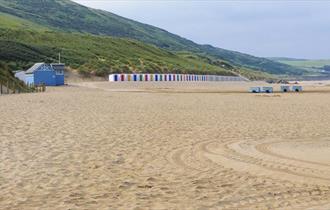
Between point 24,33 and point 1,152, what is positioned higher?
point 24,33

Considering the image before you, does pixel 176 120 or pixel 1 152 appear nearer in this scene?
pixel 1 152

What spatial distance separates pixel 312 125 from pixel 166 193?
1109 centimetres

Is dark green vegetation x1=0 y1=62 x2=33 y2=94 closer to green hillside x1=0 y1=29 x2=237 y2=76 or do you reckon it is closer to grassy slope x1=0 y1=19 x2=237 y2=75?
grassy slope x1=0 y1=19 x2=237 y2=75

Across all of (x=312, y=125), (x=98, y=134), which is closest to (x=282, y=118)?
(x=312, y=125)

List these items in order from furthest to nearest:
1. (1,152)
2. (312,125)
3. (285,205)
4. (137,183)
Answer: (312,125), (1,152), (137,183), (285,205)

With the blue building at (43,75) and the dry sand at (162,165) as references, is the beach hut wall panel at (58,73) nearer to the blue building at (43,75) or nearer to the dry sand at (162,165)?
the blue building at (43,75)

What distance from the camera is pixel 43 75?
63469 mm

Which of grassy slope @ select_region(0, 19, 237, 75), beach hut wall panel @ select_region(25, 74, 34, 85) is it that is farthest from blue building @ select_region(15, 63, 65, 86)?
grassy slope @ select_region(0, 19, 237, 75)

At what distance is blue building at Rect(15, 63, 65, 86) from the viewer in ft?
204

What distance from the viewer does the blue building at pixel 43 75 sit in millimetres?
62062

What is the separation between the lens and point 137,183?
312 inches

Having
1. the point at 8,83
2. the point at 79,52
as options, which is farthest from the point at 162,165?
the point at 79,52

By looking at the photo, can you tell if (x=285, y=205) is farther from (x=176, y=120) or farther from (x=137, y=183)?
(x=176, y=120)

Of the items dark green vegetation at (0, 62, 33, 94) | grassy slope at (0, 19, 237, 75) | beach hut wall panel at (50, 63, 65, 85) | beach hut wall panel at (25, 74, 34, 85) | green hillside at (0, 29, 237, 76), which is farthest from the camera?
grassy slope at (0, 19, 237, 75)
